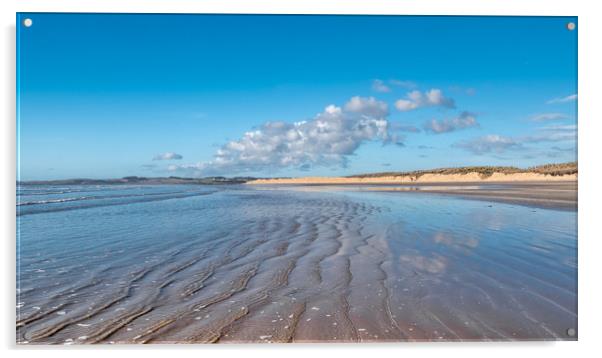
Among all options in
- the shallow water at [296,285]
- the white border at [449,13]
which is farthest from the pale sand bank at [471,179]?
the shallow water at [296,285]

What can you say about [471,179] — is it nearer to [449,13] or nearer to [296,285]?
[449,13]

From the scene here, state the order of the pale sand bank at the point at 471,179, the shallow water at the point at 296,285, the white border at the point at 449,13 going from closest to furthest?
the shallow water at the point at 296,285
the white border at the point at 449,13
the pale sand bank at the point at 471,179

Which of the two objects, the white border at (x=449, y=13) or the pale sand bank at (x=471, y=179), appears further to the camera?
the pale sand bank at (x=471, y=179)

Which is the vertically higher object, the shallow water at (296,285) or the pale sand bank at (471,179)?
the pale sand bank at (471,179)

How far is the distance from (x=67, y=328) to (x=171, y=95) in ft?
9.37

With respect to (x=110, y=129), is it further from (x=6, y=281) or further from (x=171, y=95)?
(x=6, y=281)

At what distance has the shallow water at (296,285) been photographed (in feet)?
9.79

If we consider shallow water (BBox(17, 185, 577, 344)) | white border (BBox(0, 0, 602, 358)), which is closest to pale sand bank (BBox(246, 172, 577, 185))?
white border (BBox(0, 0, 602, 358))

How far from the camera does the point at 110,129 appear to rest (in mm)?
5012

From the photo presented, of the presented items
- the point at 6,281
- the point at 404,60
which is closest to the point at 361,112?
the point at 404,60

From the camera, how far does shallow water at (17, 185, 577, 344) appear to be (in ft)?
9.79

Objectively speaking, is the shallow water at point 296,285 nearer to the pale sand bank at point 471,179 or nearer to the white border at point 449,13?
the white border at point 449,13

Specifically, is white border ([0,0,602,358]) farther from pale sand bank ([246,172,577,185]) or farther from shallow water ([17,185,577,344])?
pale sand bank ([246,172,577,185])

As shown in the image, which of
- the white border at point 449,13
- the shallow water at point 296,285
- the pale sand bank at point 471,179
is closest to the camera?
the shallow water at point 296,285
